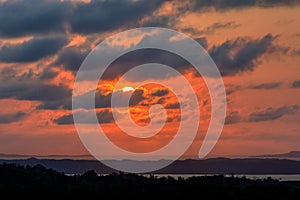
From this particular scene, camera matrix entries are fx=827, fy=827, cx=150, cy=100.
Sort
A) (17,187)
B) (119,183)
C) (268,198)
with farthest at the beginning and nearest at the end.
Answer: (119,183)
(17,187)
(268,198)

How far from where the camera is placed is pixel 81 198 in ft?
551

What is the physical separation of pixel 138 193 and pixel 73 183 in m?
30.1

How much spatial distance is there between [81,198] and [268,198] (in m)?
37.8

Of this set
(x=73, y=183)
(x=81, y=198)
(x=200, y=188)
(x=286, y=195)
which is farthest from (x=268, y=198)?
(x=73, y=183)

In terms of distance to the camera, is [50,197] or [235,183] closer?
[50,197]

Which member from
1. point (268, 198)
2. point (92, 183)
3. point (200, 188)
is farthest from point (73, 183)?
point (268, 198)

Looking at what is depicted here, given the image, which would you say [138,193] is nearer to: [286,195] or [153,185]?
[153,185]

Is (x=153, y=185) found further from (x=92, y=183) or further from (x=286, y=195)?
(x=286, y=195)

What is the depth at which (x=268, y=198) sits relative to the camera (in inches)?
6560

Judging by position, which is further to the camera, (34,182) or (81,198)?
(34,182)

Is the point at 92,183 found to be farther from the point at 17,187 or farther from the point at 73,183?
the point at 17,187

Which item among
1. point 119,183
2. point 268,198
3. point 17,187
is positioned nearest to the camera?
point 268,198

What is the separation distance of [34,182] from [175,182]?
3411cm

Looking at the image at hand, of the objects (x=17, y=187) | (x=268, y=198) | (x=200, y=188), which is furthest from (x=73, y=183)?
(x=268, y=198)
